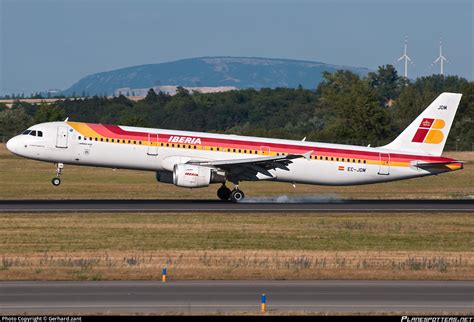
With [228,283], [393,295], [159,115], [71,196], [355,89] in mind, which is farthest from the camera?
[159,115]

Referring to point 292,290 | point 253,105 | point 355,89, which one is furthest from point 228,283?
point 253,105

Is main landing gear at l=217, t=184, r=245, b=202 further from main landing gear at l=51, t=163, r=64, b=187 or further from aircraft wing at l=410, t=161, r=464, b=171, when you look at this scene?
aircraft wing at l=410, t=161, r=464, b=171

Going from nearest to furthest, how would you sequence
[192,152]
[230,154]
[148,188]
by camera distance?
[192,152]
[230,154]
[148,188]

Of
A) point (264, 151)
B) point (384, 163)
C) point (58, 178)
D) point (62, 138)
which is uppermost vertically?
point (62, 138)

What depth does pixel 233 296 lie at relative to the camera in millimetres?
22922

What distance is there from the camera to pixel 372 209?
4538 centimetres

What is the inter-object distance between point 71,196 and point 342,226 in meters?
21.1

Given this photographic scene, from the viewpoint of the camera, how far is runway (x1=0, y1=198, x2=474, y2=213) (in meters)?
43.4

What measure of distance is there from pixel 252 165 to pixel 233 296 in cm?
2391

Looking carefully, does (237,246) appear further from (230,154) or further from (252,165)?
(230,154)

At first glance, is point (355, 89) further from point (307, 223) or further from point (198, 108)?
point (307, 223)

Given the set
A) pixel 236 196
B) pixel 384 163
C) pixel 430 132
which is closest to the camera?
pixel 236 196

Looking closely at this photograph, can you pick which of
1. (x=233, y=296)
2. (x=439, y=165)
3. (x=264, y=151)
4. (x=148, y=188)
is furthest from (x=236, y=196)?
(x=233, y=296)

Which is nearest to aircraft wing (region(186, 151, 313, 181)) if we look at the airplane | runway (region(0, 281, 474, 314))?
the airplane
